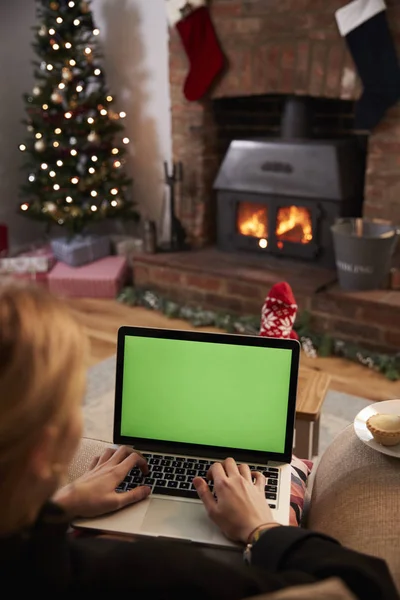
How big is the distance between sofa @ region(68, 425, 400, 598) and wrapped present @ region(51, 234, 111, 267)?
2.85 metres

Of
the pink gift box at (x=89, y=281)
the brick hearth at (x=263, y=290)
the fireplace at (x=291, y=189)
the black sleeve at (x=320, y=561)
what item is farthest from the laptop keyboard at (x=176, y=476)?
the pink gift box at (x=89, y=281)

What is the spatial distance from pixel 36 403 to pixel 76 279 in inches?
135

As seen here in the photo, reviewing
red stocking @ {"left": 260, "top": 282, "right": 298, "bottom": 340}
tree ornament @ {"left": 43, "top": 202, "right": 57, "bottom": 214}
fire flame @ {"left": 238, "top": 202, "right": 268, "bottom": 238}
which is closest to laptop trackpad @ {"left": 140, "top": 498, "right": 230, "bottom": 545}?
red stocking @ {"left": 260, "top": 282, "right": 298, "bottom": 340}

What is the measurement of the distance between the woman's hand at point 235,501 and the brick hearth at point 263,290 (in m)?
2.10

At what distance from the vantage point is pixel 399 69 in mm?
3049

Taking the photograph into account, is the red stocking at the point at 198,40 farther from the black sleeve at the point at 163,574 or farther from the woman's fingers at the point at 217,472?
the black sleeve at the point at 163,574

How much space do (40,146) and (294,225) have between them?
168 centimetres

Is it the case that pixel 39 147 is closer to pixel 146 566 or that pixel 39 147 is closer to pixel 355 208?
pixel 355 208

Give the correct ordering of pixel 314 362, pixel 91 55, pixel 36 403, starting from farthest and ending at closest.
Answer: pixel 91 55
pixel 314 362
pixel 36 403

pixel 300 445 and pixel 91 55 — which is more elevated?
pixel 91 55

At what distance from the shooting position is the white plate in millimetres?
1261

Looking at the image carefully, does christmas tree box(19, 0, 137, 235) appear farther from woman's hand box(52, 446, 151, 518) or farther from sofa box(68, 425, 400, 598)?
woman's hand box(52, 446, 151, 518)

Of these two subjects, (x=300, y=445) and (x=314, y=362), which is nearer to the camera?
(x=300, y=445)

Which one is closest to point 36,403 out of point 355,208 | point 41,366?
point 41,366
